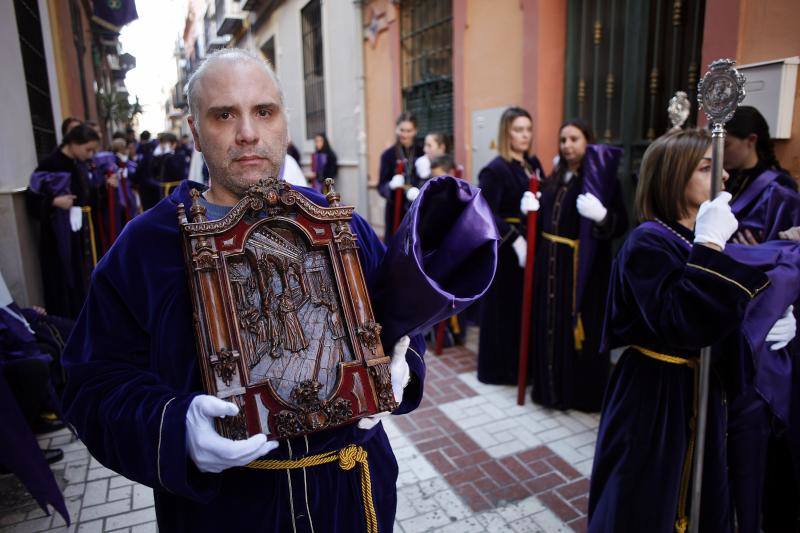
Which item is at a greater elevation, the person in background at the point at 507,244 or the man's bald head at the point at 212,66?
the man's bald head at the point at 212,66

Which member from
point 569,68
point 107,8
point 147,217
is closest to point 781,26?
point 569,68

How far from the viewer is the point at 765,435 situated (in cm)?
216

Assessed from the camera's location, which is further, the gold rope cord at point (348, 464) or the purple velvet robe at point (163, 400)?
the gold rope cord at point (348, 464)

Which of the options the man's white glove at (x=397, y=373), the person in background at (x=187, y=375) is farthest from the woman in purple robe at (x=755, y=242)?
the person in background at (x=187, y=375)

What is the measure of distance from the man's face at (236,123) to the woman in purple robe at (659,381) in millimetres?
1408

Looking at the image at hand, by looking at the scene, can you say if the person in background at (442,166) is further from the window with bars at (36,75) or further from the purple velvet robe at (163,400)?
the window with bars at (36,75)

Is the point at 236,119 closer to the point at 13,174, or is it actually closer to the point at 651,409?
the point at 651,409

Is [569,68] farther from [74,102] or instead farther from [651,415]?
[74,102]

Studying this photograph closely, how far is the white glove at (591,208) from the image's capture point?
3.62 m

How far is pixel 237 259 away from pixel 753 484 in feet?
7.12

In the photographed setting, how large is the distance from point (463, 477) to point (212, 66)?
2.68 metres

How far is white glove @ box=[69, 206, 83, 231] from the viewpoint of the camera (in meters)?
5.21

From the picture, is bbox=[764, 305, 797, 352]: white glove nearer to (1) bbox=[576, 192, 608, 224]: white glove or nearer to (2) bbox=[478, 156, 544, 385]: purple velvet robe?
(1) bbox=[576, 192, 608, 224]: white glove

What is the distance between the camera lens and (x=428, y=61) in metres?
7.84
